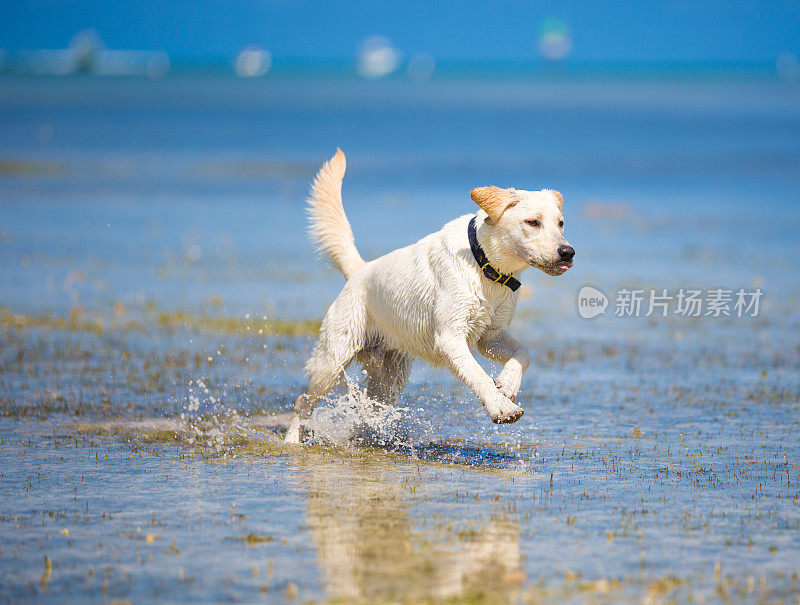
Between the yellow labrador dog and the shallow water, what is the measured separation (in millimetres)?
363

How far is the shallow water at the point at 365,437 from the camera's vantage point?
477 cm

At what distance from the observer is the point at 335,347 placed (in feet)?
25.1

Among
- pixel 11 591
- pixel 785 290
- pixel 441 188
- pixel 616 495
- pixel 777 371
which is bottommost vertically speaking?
pixel 11 591

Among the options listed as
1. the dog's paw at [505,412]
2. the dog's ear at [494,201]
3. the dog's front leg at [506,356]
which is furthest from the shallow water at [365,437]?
the dog's ear at [494,201]

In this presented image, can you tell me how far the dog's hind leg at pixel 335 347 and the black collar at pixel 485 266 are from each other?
1.11 m

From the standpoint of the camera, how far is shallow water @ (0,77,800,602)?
4.77 metres

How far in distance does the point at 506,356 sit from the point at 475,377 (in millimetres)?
522

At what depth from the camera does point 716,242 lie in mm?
18578


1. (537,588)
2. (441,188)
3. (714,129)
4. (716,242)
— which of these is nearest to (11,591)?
(537,588)

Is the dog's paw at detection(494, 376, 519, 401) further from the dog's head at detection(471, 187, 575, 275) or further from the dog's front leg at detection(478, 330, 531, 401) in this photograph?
the dog's head at detection(471, 187, 575, 275)

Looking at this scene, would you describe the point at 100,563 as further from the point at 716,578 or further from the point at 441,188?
the point at 441,188

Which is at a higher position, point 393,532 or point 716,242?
point 716,242

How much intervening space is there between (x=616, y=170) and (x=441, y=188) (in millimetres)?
9709

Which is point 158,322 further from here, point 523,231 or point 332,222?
point 523,231
